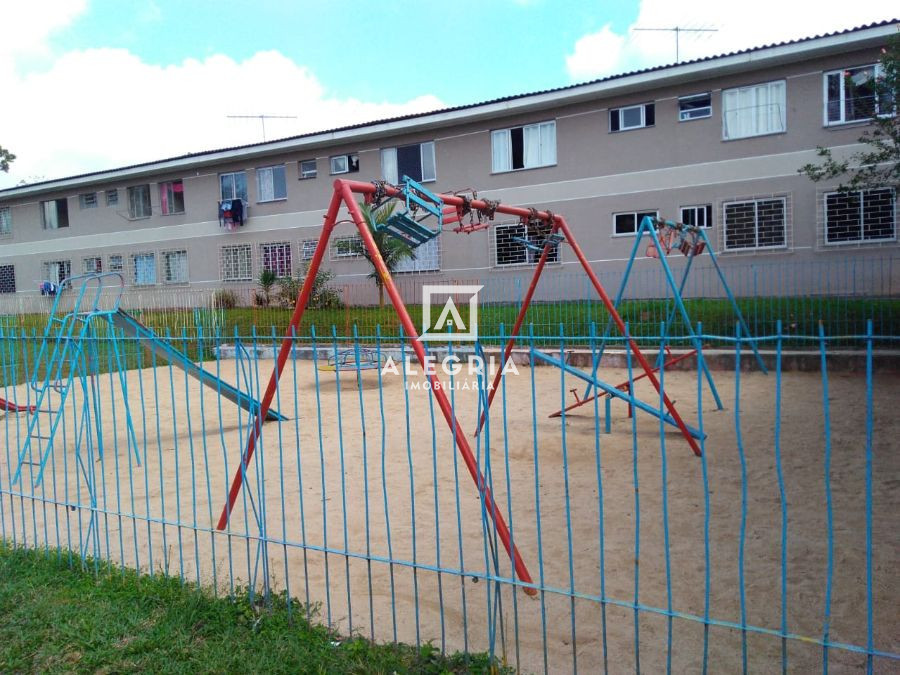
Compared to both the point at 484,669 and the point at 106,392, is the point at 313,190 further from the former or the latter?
the point at 484,669

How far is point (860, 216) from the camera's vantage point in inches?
575

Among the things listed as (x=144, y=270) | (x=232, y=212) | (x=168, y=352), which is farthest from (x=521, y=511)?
(x=144, y=270)

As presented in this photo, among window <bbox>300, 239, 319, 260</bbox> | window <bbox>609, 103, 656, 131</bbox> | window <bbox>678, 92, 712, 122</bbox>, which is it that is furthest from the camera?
window <bbox>300, 239, 319, 260</bbox>

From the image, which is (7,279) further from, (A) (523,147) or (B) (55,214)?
(A) (523,147)

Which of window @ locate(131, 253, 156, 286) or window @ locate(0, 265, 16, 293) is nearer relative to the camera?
window @ locate(131, 253, 156, 286)

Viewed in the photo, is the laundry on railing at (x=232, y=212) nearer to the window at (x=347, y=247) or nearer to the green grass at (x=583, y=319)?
the window at (x=347, y=247)

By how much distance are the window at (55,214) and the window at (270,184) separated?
9604 millimetres

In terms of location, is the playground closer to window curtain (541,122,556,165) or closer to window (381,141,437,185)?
window curtain (541,122,556,165)

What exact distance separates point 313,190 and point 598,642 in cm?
1994

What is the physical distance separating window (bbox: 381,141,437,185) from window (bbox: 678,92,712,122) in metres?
6.75

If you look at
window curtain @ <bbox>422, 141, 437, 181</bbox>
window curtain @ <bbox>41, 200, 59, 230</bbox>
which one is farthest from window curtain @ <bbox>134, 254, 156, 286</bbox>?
window curtain @ <bbox>422, 141, 437, 181</bbox>

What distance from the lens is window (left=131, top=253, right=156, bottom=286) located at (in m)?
24.9

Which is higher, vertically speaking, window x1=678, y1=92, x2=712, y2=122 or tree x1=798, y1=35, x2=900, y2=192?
window x1=678, y1=92, x2=712, y2=122

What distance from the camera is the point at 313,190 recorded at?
21500mm
